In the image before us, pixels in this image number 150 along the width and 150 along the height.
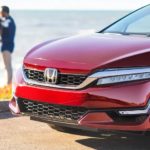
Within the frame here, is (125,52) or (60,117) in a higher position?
(125,52)

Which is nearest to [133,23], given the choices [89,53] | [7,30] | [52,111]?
[89,53]

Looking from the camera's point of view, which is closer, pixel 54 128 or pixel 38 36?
pixel 54 128

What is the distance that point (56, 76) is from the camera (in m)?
5.32

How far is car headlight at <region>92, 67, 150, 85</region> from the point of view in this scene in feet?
16.8

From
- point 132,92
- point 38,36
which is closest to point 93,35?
point 132,92

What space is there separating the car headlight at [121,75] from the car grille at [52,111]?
30cm

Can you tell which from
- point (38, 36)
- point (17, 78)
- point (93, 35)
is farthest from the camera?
point (38, 36)

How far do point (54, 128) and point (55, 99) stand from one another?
4.02ft

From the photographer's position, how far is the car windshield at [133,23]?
21.3 feet

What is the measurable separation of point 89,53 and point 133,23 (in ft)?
4.60

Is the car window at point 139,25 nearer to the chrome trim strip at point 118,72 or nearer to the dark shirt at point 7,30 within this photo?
the chrome trim strip at point 118,72

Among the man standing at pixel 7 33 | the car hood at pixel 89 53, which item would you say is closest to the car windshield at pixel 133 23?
the car hood at pixel 89 53

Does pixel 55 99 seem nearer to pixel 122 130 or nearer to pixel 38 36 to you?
pixel 122 130

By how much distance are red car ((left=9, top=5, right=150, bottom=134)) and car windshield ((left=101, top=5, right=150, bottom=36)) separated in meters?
0.78
